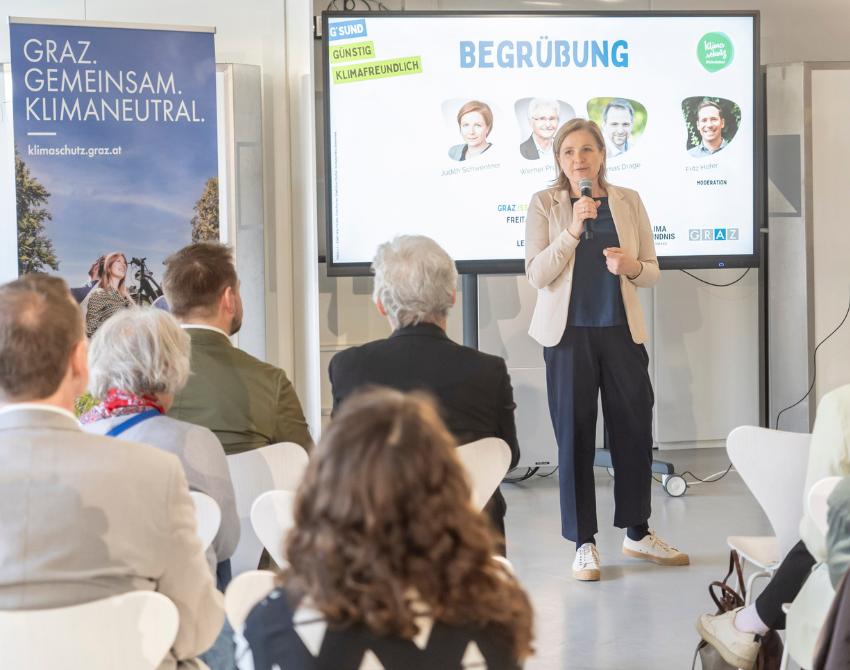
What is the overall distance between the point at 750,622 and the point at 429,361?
1007 millimetres

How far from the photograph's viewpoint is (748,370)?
6.55 meters

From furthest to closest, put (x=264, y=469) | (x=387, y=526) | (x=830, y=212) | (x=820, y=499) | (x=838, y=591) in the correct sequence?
(x=830, y=212), (x=264, y=469), (x=820, y=499), (x=838, y=591), (x=387, y=526)

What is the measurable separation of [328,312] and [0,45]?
83.2 inches

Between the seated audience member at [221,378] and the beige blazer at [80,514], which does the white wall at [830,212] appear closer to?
the seated audience member at [221,378]

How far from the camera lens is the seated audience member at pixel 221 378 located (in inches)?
110

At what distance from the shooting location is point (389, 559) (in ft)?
3.89

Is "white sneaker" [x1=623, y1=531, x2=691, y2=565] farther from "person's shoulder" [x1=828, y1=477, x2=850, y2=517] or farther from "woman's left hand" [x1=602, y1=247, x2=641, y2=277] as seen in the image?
"person's shoulder" [x1=828, y1=477, x2=850, y2=517]

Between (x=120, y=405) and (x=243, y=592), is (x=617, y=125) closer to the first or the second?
(x=120, y=405)

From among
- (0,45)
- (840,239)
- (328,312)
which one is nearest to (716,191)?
(840,239)

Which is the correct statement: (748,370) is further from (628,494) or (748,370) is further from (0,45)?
(0,45)

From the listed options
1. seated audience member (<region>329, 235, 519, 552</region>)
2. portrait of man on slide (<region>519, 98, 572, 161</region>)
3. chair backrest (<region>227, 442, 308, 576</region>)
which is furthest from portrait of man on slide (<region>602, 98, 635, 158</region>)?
chair backrest (<region>227, 442, 308, 576</region>)

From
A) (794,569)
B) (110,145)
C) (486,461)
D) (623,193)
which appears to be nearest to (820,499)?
(794,569)

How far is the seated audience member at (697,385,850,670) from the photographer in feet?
7.88

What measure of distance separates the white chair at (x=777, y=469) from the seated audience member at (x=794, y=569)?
0.33ft
